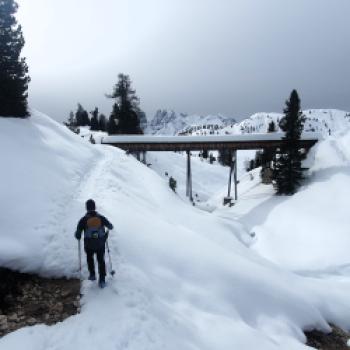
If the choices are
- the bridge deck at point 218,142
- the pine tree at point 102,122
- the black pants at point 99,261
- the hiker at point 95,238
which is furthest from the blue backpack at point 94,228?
the pine tree at point 102,122

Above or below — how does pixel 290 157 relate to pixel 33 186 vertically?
below

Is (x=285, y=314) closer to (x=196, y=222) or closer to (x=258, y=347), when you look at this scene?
(x=258, y=347)

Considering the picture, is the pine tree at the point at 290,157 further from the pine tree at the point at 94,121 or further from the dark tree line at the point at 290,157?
the pine tree at the point at 94,121

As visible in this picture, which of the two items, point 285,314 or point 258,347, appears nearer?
point 258,347

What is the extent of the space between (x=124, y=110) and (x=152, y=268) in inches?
2378

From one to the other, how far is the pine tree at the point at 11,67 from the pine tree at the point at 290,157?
2625 centimetres

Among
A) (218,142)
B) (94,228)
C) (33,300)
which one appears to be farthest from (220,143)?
(33,300)

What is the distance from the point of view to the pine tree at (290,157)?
4112 cm

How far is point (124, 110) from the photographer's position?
232ft

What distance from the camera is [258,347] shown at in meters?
10.1

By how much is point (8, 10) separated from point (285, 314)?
3355 cm

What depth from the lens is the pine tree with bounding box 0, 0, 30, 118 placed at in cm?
3250

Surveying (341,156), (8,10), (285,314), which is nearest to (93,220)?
(285,314)

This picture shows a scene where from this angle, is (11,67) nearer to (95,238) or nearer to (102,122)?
(95,238)
